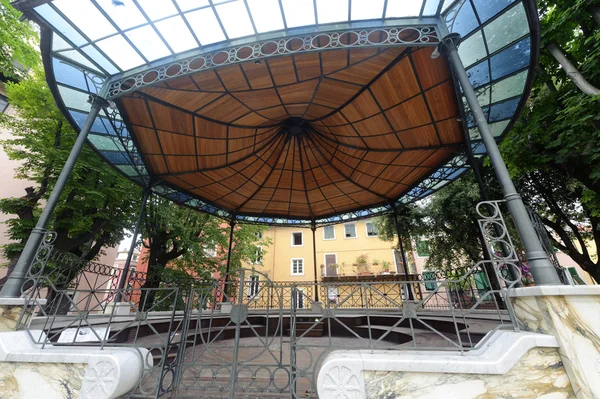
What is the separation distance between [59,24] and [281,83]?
411 cm

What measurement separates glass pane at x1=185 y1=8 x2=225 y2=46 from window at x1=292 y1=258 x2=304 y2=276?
19808 mm

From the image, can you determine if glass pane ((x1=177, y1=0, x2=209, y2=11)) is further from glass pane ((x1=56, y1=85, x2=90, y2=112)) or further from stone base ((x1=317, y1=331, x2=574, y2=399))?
stone base ((x1=317, y1=331, x2=574, y2=399))

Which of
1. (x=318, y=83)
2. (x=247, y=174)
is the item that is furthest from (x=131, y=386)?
(x=247, y=174)

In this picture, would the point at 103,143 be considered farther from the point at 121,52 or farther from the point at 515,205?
the point at 515,205

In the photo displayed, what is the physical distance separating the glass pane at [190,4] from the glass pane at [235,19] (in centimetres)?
23

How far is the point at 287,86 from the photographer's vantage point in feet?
19.8

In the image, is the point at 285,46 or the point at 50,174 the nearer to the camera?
the point at 285,46

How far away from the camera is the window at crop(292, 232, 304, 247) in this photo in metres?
23.1

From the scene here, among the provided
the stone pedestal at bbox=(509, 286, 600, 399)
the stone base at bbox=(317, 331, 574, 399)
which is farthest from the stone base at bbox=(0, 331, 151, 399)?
the stone pedestal at bbox=(509, 286, 600, 399)

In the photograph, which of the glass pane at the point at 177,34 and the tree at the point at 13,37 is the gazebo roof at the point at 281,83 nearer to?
the glass pane at the point at 177,34

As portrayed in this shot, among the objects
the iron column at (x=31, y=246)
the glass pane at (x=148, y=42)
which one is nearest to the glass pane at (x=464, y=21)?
the glass pane at (x=148, y=42)

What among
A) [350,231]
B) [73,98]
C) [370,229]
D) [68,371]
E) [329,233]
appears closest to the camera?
[68,371]

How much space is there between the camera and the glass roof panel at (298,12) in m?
4.21

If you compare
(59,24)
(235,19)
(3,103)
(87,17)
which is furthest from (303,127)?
(3,103)
